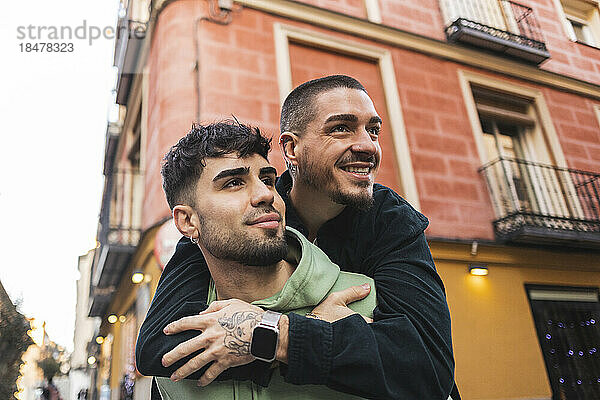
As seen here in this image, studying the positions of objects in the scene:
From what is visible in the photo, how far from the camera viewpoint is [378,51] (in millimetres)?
7195

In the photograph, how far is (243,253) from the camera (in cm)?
164

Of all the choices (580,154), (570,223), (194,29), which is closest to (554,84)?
(580,154)

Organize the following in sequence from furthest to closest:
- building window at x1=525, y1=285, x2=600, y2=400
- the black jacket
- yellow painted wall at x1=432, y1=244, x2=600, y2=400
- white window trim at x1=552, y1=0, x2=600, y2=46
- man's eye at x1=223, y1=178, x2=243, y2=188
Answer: white window trim at x1=552, y1=0, x2=600, y2=46 < building window at x1=525, y1=285, x2=600, y2=400 < yellow painted wall at x1=432, y1=244, x2=600, y2=400 < man's eye at x1=223, y1=178, x2=243, y2=188 < the black jacket

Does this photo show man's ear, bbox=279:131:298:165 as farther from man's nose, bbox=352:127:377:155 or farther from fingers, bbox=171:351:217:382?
fingers, bbox=171:351:217:382

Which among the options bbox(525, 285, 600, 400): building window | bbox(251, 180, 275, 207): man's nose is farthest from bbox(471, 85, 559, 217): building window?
bbox(251, 180, 275, 207): man's nose

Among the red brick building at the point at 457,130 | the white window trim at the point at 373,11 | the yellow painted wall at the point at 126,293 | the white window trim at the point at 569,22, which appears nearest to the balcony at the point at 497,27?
the red brick building at the point at 457,130

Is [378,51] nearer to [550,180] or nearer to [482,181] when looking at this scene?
[482,181]

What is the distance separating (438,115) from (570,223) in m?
2.59

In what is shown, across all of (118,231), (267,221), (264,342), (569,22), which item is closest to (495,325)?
(267,221)

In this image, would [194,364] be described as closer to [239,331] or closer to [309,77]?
[239,331]

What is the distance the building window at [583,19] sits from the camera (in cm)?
1034

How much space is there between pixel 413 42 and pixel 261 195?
6.62 meters

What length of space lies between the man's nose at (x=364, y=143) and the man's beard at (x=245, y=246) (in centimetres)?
50

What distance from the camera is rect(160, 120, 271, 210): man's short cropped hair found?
5.99ft
